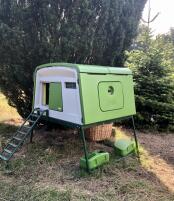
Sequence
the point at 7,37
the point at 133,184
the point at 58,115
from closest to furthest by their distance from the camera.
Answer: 1. the point at 133,184
2. the point at 58,115
3. the point at 7,37

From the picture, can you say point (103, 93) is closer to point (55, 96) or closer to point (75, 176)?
point (55, 96)

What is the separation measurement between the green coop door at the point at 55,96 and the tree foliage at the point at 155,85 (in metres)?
2.67

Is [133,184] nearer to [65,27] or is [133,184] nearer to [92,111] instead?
[92,111]

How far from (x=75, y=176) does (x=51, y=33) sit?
2.72 metres

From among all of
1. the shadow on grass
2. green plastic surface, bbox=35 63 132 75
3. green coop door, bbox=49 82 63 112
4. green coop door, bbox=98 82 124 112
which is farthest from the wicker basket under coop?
green plastic surface, bbox=35 63 132 75

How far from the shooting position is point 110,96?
3.89 metres

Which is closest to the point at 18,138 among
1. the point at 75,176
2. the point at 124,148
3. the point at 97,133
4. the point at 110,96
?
the point at 75,176

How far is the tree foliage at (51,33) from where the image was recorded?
4641 mm

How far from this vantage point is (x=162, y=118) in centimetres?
622

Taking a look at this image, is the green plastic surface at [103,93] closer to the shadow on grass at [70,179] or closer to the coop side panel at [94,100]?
the coop side panel at [94,100]

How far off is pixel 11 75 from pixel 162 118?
3694 mm

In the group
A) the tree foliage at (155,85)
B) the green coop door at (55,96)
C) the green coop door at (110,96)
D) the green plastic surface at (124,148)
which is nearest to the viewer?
the green coop door at (110,96)

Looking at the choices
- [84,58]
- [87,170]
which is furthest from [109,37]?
[87,170]

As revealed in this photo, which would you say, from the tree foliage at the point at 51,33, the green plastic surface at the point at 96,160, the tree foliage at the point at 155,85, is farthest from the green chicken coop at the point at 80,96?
the tree foliage at the point at 155,85
